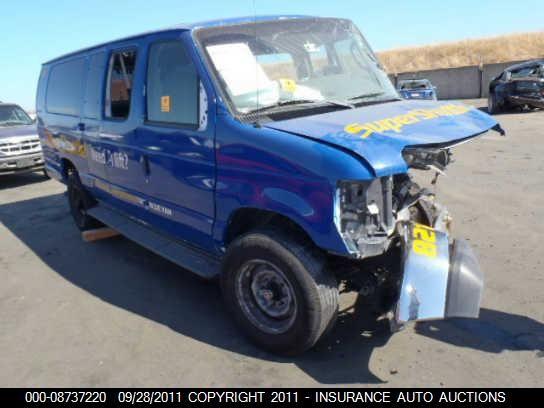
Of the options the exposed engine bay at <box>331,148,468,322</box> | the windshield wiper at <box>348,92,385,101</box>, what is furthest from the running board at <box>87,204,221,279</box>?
the windshield wiper at <box>348,92,385,101</box>

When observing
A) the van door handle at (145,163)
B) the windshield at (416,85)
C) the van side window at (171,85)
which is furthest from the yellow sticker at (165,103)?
the windshield at (416,85)

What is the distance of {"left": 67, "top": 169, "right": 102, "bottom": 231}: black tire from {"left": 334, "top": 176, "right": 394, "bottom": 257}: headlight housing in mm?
4236

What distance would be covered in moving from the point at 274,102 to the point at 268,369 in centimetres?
182

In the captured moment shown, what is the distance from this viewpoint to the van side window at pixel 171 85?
11.7ft

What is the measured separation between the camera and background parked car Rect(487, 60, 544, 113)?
48.6 ft

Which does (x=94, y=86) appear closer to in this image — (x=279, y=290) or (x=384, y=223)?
(x=279, y=290)

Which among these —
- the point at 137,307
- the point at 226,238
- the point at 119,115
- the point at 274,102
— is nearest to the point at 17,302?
the point at 137,307

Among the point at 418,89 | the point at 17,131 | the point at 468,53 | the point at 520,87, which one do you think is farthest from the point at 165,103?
the point at 468,53

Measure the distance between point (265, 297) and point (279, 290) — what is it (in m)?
0.13

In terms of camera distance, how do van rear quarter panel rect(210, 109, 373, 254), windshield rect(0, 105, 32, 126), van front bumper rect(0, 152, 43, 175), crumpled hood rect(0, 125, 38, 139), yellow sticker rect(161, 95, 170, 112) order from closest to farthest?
van rear quarter panel rect(210, 109, 373, 254), yellow sticker rect(161, 95, 170, 112), van front bumper rect(0, 152, 43, 175), crumpled hood rect(0, 125, 38, 139), windshield rect(0, 105, 32, 126)

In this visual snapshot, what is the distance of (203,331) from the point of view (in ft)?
12.1

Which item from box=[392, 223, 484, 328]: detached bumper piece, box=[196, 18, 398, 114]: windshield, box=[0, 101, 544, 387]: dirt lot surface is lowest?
box=[0, 101, 544, 387]: dirt lot surface

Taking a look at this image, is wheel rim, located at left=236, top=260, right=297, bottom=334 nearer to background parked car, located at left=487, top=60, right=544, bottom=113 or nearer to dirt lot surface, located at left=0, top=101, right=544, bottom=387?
dirt lot surface, located at left=0, top=101, right=544, bottom=387

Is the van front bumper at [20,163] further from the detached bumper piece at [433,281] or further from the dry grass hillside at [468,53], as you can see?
the dry grass hillside at [468,53]
